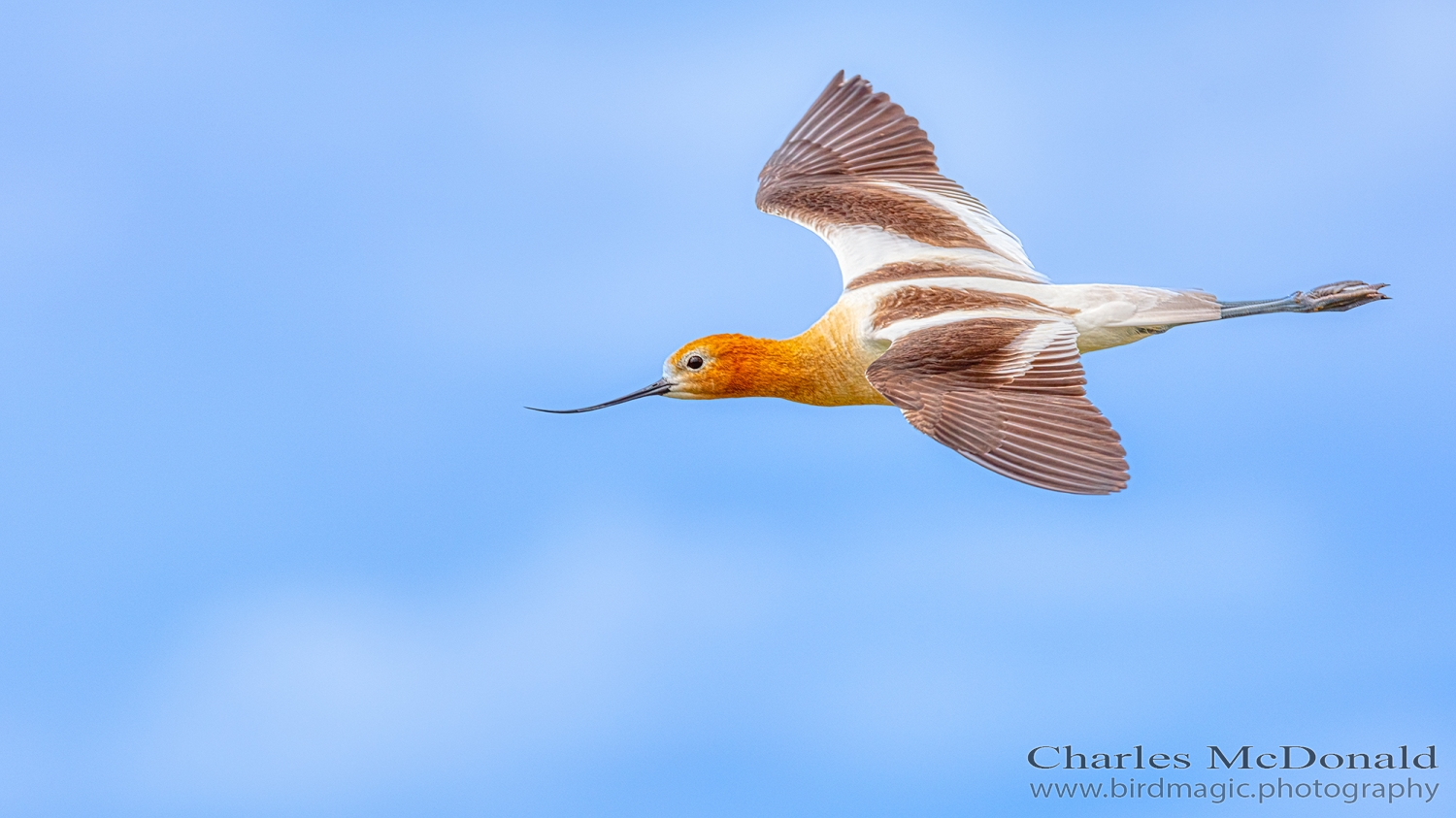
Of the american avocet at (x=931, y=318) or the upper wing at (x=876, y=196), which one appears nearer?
the american avocet at (x=931, y=318)

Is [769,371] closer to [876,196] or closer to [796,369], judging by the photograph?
[796,369]

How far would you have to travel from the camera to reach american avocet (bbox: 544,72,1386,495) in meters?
9.05

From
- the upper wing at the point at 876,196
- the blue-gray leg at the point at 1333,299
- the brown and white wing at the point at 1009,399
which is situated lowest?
the brown and white wing at the point at 1009,399

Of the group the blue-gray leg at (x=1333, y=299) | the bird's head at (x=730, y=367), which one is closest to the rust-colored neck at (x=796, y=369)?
the bird's head at (x=730, y=367)

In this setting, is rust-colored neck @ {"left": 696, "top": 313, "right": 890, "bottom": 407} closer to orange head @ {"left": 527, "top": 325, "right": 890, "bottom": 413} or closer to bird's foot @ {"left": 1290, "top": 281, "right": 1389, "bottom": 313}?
orange head @ {"left": 527, "top": 325, "right": 890, "bottom": 413}

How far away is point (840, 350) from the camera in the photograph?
10.6 meters

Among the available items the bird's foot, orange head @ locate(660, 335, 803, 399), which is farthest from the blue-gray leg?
orange head @ locate(660, 335, 803, 399)

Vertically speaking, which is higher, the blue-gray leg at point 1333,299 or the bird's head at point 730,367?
the blue-gray leg at point 1333,299

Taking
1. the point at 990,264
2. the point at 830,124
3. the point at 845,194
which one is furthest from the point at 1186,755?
the point at 830,124

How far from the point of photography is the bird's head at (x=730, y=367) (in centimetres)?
1078

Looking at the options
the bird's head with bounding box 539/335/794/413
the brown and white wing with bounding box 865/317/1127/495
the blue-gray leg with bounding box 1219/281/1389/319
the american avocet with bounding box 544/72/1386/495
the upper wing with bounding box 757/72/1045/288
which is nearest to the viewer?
the brown and white wing with bounding box 865/317/1127/495

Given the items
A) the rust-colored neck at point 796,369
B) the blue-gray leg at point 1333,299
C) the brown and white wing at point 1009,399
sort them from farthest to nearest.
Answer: the blue-gray leg at point 1333,299 → the rust-colored neck at point 796,369 → the brown and white wing at point 1009,399

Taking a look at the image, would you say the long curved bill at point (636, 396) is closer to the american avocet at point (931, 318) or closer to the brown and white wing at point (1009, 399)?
the american avocet at point (931, 318)

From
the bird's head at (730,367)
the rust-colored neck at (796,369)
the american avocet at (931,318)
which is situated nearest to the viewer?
the american avocet at (931,318)
